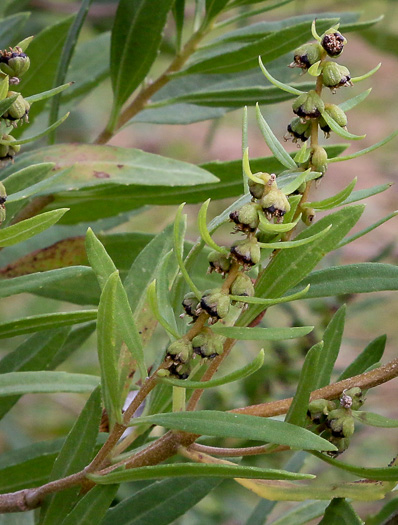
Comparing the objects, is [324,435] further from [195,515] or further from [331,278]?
[195,515]

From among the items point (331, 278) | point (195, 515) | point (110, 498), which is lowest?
point (195, 515)

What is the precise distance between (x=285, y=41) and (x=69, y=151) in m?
0.29

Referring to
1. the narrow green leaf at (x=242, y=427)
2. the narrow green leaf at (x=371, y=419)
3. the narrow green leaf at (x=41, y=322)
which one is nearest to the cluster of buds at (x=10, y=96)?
the narrow green leaf at (x=41, y=322)

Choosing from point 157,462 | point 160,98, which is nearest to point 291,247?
point 157,462

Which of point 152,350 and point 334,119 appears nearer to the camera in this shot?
point 334,119

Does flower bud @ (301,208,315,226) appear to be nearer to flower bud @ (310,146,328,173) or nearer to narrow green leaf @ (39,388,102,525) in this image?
flower bud @ (310,146,328,173)

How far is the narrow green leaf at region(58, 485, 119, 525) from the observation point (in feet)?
2.10

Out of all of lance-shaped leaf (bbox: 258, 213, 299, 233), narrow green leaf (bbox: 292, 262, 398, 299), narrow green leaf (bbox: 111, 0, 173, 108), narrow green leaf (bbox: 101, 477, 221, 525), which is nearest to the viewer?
lance-shaped leaf (bbox: 258, 213, 299, 233)

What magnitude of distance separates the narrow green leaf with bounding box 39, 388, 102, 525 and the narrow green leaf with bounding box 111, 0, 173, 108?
19.1 inches

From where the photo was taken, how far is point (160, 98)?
1084mm

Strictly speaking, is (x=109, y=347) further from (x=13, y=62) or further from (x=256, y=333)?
(x=13, y=62)

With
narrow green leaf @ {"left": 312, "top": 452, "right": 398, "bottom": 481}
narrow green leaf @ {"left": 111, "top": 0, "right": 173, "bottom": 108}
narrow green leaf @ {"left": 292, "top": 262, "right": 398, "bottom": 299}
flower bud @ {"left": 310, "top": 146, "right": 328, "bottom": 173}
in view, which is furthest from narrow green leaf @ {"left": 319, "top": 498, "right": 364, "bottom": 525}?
narrow green leaf @ {"left": 111, "top": 0, "right": 173, "bottom": 108}

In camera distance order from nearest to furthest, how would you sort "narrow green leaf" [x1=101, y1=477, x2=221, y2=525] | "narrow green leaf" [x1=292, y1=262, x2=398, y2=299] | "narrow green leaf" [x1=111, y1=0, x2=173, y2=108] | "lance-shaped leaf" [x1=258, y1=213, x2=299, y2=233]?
1. "lance-shaped leaf" [x1=258, y1=213, x2=299, y2=233]
2. "narrow green leaf" [x1=292, y1=262, x2=398, y2=299]
3. "narrow green leaf" [x1=101, y1=477, x2=221, y2=525]
4. "narrow green leaf" [x1=111, y1=0, x2=173, y2=108]

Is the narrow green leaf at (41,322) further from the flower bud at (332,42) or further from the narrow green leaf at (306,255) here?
the flower bud at (332,42)
